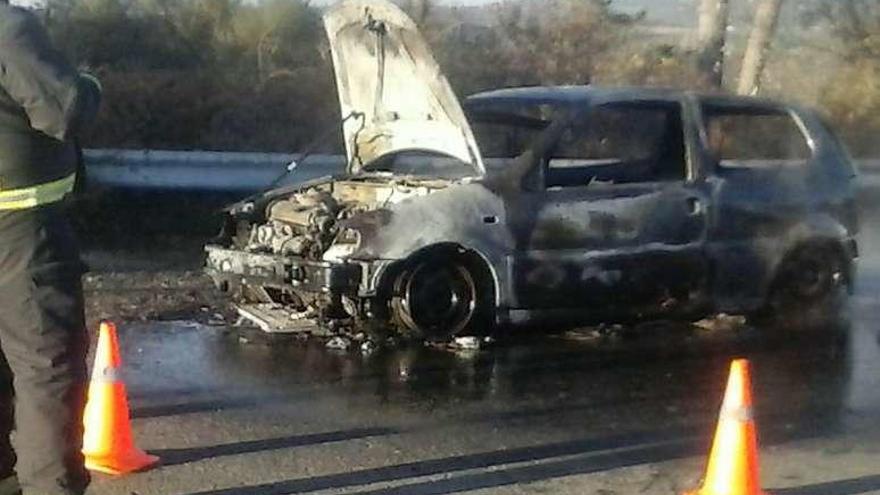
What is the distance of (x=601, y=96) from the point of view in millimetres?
9516

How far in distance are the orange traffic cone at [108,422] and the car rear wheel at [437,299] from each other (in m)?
2.72

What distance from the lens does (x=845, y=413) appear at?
306 inches

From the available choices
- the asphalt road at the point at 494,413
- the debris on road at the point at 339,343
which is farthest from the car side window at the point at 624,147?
the debris on road at the point at 339,343

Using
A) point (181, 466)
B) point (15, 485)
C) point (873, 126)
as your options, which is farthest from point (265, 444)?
point (873, 126)

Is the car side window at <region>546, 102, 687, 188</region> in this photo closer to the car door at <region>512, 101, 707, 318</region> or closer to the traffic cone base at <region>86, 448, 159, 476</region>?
the car door at <region>512, 101, 707, 318</region>

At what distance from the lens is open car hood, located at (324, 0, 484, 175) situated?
30.1 ft

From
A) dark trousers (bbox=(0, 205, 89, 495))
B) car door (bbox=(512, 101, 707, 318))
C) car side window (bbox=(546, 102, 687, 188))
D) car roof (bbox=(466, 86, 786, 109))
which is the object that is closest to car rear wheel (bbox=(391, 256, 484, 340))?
car door (bbox=(512, 101, 707, 318))

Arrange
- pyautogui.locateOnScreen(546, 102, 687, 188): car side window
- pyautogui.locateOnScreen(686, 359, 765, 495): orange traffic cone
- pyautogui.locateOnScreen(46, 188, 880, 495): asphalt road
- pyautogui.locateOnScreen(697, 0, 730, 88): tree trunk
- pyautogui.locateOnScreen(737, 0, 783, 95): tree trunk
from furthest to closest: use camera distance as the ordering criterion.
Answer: pyautogui.locateOnScreen(697, 0, 730, 88): tree trunk, pyautogui.locateOnScreen(737, 0, 783, 95): tree trunk, pyautogui.locateOnScreen(546, 102, 687, 188): car side window, pyautogui.locateOnScreen(46, 188, 880, 495): asphalt road, pyautogui.locateOnScreen(686, 359, 765, 495): orange traffic cone

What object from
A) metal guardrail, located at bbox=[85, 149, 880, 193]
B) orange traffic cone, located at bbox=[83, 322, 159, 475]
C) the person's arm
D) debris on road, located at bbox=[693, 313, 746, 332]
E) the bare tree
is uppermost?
the bare tree

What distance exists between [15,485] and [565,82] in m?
17.0

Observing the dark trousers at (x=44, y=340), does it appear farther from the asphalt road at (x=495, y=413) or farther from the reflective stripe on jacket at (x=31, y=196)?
the asphalt road at (x=495, y=413)

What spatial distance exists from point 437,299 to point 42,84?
14.2 feet

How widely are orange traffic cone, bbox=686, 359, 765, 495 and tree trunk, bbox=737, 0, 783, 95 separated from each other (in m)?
17.5

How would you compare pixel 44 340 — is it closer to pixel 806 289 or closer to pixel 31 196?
pixel 31 196
